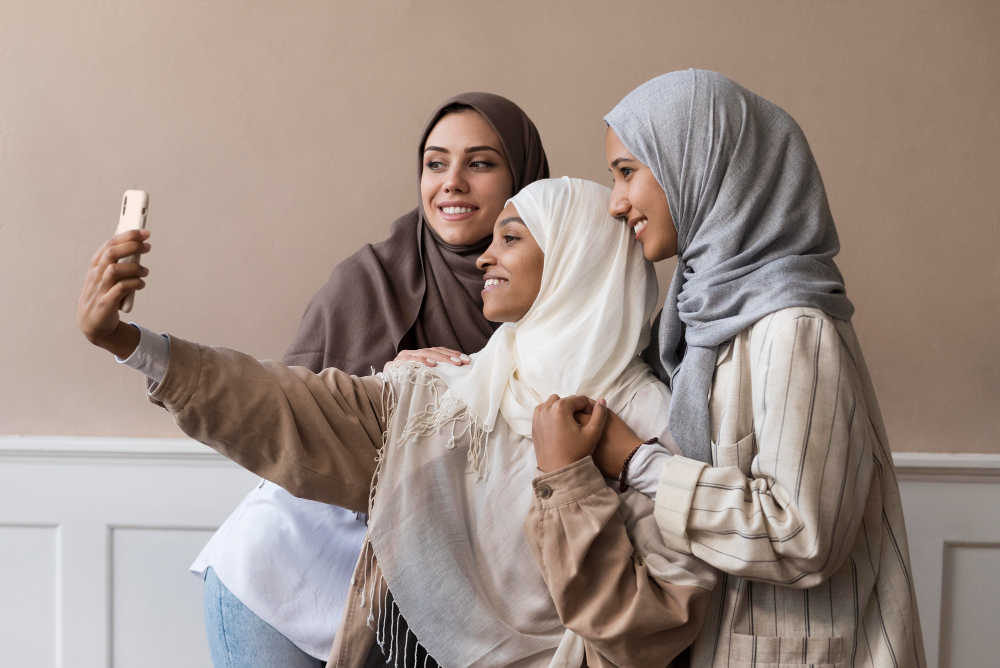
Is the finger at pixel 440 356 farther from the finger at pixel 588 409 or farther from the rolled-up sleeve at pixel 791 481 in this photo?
the rolled-up sleeve at pixel 791 481

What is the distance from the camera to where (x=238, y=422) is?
3.98 ft

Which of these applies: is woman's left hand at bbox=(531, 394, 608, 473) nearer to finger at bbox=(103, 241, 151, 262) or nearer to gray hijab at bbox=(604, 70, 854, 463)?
gray hijab at bbox=(604, 70, 854, 463)

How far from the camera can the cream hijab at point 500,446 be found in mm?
1316

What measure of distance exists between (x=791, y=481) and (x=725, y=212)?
45 centimetres

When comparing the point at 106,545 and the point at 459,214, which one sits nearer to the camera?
the point at 459,214

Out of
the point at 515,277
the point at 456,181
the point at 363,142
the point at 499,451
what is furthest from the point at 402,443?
the point at 363,142

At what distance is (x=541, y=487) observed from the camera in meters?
1.25

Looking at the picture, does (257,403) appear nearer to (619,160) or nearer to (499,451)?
(499,451)

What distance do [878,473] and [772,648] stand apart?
0.34 meters

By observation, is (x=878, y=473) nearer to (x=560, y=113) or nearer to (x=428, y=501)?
(x=428, y=501)

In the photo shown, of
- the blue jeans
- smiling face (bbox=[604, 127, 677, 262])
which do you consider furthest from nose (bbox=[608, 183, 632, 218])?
the blue jeans

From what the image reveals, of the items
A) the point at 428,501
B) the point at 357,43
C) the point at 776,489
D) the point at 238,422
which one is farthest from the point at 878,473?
the point at 357,43

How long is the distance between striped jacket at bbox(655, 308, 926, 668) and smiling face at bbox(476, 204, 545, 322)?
0.42 meters

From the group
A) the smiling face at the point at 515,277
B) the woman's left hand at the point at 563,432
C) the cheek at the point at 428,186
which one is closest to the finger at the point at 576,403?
the woman's left hand at the point at 563,432
